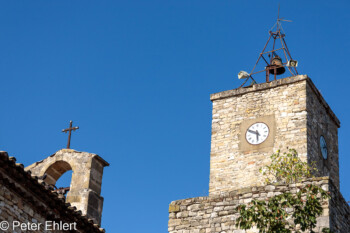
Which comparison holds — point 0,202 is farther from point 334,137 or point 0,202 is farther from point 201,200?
point 334,137

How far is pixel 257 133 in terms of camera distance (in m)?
19.7

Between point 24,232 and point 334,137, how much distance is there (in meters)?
12.0

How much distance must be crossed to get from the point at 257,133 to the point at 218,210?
25.2 ft

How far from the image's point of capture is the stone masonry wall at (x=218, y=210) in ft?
38.9

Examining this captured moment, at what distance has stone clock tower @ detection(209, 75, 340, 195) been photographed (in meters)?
19.2

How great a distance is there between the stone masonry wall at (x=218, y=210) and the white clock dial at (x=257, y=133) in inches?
288

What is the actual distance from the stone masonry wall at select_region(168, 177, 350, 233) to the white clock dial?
7.33 meters

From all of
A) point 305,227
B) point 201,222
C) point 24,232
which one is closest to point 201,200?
point 201,222

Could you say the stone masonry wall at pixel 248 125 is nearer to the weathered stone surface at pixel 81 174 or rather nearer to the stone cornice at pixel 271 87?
the stone cornice at pixel 271 87

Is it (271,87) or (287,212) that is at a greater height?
(271,87)

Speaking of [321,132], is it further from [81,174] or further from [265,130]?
[81,174]
